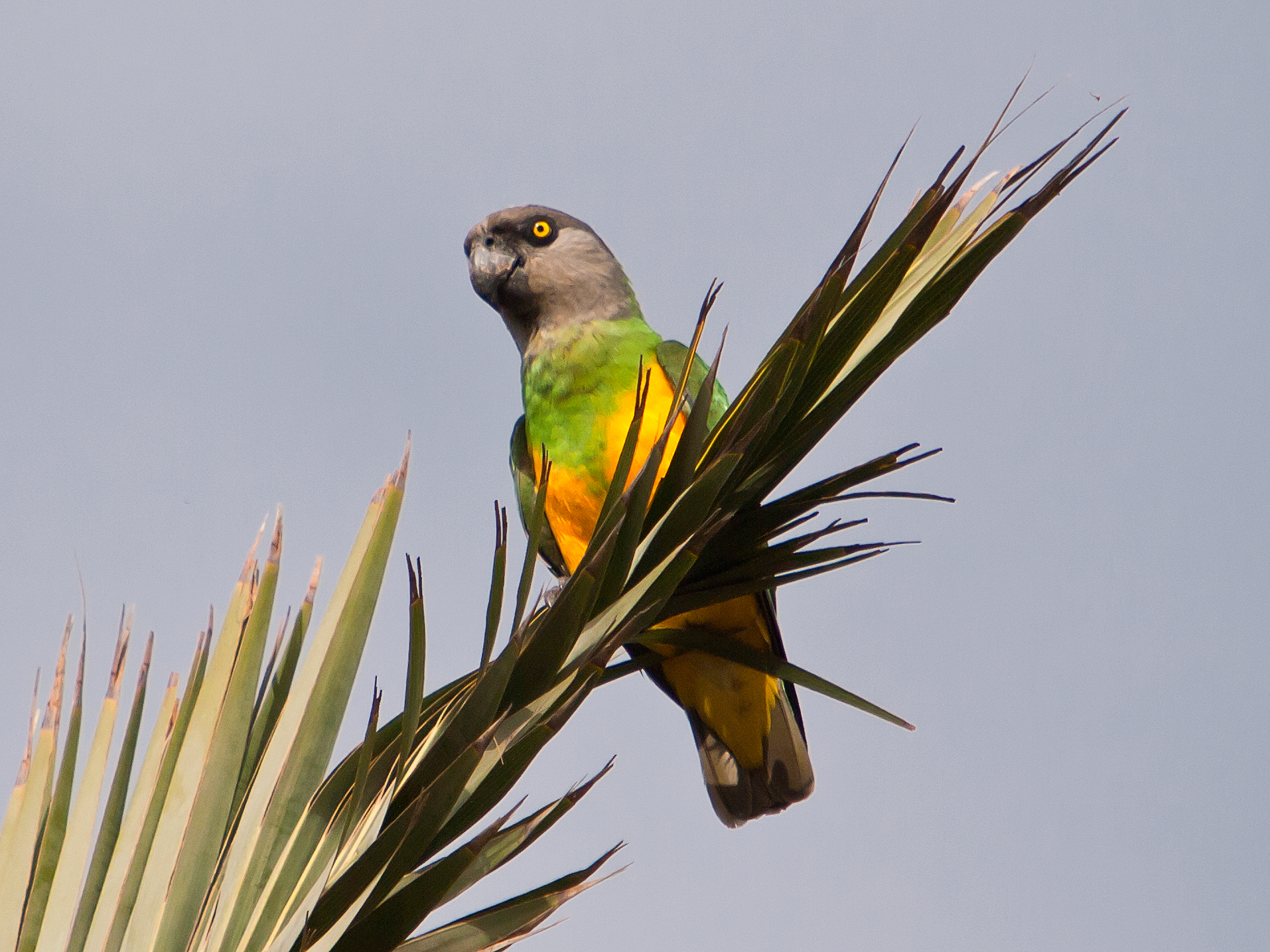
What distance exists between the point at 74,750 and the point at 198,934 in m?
0.34

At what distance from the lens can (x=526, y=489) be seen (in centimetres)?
436

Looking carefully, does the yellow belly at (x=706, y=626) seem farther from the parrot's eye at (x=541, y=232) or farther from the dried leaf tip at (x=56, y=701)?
the dried leaf tip at (x=56, y=701)

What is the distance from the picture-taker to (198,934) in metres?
1.35

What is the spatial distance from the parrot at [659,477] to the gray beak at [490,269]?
37 cm

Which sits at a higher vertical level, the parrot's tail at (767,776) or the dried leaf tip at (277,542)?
the dried leaf tip at (277,542)

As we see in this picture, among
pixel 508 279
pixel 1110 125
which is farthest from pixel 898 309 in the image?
pixel 508 279

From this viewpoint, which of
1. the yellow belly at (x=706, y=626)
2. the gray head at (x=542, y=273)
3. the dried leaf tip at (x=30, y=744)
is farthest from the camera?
the gray head at (x=542, y=273)

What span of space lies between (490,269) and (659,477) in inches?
67.1

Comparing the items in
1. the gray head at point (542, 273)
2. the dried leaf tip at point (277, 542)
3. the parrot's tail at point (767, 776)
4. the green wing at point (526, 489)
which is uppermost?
the gray head at point (542, 273)

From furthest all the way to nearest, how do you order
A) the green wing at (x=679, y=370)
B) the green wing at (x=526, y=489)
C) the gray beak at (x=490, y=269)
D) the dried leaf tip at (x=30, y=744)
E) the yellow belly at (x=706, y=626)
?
the gray beak at (x=490, y=269)
the green wing at (x=526, y=489)
the green wing at (x=679, y=370)
the yellow belly at (x=706, y=626)
the dried leaf tip at (x=30, y=744)

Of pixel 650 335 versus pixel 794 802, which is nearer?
pixel 794 802

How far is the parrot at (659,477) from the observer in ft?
12.6

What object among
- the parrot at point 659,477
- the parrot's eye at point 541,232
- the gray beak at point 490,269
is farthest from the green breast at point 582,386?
the parrot's eye at point 541,232

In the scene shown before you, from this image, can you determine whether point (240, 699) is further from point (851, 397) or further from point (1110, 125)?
point (1110, 125)
